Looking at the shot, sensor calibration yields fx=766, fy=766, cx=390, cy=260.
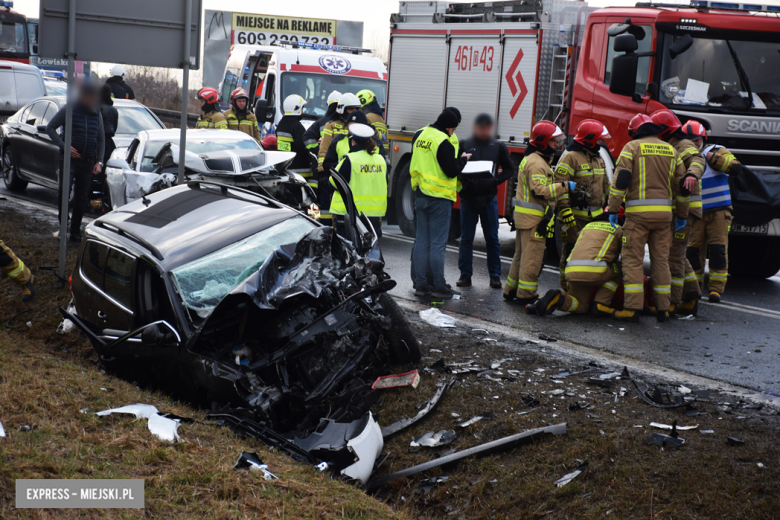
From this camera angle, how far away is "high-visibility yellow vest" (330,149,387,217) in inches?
316

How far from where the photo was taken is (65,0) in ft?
22.2

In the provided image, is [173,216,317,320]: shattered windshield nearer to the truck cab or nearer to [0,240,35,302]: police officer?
[0,240,35,302]: police officer

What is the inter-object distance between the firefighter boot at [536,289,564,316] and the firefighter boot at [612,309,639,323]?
526mm

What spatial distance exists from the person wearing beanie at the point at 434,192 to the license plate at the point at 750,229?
122 inches

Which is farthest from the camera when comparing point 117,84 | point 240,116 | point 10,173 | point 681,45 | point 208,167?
point 117,84

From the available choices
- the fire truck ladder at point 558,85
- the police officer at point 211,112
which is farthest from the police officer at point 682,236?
the police officer at point 211,112

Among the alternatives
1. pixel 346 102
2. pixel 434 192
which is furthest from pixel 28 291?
pixel 346 102

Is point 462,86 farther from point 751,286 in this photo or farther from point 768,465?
point 768,465

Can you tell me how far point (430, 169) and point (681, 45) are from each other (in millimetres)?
3077

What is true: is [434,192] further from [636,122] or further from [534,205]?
[636,122]

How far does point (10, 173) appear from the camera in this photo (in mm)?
13977

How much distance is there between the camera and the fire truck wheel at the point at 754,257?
919cm

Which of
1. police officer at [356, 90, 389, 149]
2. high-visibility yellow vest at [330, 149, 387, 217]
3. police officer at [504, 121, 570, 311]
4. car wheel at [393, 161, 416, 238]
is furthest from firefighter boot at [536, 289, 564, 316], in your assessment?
car wheel at [393, 161, 416, 238]

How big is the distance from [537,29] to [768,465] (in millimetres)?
7346
